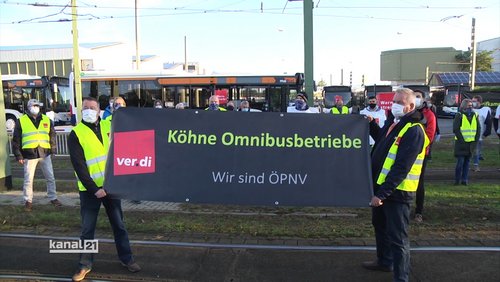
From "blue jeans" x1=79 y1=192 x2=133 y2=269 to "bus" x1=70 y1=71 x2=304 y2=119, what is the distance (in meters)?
14.0

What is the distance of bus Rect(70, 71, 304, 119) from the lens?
19844 mm

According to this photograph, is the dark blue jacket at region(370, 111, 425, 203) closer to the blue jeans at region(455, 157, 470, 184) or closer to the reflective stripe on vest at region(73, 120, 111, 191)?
the reflective stripe on vest at region(73, 120, 111, 191)

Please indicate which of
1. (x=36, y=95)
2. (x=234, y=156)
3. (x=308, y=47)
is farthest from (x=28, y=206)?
(x=36, y=95)

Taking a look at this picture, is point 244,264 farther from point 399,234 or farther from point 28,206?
point 28,206

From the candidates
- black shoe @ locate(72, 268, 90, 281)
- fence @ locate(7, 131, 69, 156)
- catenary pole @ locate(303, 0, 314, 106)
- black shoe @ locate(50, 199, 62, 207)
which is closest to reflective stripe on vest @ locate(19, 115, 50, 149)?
black shoe @ locate(50, 199, 62, 207)

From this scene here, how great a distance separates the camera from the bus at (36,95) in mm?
24297

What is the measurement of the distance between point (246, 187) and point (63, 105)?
2294cm

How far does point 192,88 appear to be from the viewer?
20.8 m

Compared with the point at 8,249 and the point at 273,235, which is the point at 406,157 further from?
the point at 8,249

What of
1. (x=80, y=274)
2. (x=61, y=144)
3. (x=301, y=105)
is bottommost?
(x=80, y=274)

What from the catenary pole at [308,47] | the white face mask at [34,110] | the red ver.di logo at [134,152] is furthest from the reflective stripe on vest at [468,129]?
the white face mask at [34,110]

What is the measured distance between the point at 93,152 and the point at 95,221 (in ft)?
2.41

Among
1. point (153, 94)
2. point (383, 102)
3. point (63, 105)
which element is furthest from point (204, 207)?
point (63, 105)

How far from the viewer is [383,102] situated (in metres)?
9.18
